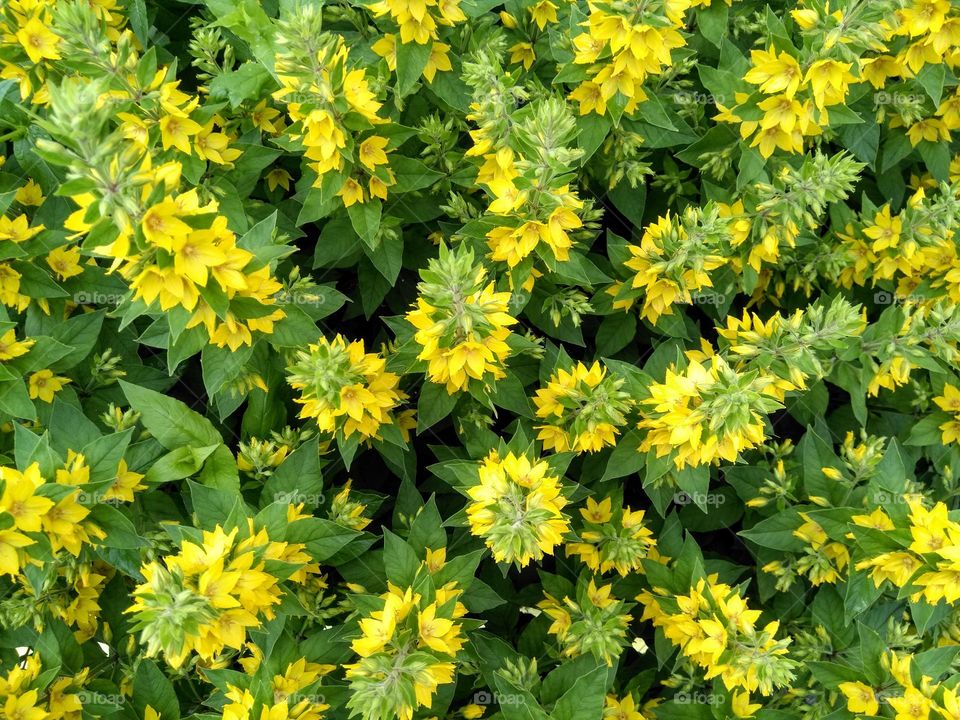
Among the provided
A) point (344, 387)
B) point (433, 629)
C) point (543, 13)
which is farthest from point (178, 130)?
point (433, 629)

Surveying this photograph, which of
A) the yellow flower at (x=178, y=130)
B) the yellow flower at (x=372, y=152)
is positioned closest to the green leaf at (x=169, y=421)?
the yellow flower at (x=178, y=130)

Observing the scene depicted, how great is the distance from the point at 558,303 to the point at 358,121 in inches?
39.3

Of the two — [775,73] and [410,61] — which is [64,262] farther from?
[775,73]

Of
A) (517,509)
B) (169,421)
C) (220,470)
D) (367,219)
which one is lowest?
(220,470)

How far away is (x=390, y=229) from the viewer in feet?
9.43

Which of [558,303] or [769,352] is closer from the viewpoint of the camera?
[769,352]

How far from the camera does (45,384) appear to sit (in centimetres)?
293

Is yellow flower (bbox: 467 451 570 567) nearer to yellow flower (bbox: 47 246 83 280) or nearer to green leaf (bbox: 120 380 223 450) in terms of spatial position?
green leaf (bbox: 120 380 223 450)

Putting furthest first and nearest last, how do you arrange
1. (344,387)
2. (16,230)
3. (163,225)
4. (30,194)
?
(30,194), (16,230), (344,387), (163,225)

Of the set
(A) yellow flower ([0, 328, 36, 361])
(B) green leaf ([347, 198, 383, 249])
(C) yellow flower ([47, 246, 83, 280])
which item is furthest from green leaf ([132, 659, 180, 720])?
(B) green leaf ([347, 198, 383, 249])

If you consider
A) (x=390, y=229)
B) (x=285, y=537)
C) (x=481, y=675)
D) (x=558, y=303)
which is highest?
(x=390, y=229)

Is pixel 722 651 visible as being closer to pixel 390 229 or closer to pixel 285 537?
pixel 285 537

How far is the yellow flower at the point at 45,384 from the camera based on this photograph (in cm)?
290

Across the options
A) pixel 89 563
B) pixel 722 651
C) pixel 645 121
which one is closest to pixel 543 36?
pixel 645 121
